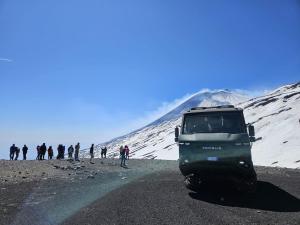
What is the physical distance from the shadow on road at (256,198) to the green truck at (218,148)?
0.58m

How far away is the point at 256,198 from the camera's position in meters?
13.8

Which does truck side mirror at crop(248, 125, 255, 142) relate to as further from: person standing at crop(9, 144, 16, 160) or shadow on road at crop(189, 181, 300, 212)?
person standing at crop(9, 144, 16, 160)

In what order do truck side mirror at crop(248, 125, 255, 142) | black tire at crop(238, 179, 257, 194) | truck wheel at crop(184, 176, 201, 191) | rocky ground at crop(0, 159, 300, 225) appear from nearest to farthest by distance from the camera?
1. rocky ground at crop(0, 159, 300, 225)
2. black tire at crop(238, 179, 257, 194)
3. truck side mirror at crop(248, 125, 255, 142)
4. truck wheel at crop(184, 176, 201, 191)

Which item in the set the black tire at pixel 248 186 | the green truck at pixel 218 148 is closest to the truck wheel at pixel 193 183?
the green truck at pixel 218 148

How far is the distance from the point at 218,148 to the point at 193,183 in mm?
2613

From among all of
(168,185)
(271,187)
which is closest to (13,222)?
(168,185)

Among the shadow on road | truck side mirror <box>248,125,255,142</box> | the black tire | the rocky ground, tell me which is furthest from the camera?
truck side mirror <box>248,125,255,142</box>

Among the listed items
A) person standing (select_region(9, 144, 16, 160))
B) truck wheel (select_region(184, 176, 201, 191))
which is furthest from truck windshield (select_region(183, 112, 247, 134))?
person standing (select_region(9, 144, 16, 160))

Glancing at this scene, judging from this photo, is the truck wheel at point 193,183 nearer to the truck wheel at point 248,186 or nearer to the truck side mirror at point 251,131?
the truck wheel at point 248,186

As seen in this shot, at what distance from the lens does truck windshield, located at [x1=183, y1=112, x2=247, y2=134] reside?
1468cm

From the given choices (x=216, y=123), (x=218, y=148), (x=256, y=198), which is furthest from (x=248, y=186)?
(x=216, y=123)

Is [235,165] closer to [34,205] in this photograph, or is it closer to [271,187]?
[271,187]

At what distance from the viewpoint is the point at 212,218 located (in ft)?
33.4

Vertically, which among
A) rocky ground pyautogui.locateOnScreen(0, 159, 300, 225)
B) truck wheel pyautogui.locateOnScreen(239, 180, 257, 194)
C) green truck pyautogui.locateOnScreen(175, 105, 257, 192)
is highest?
green truck pyautogui.locateOnScreen(175, 105, 257, 192)
